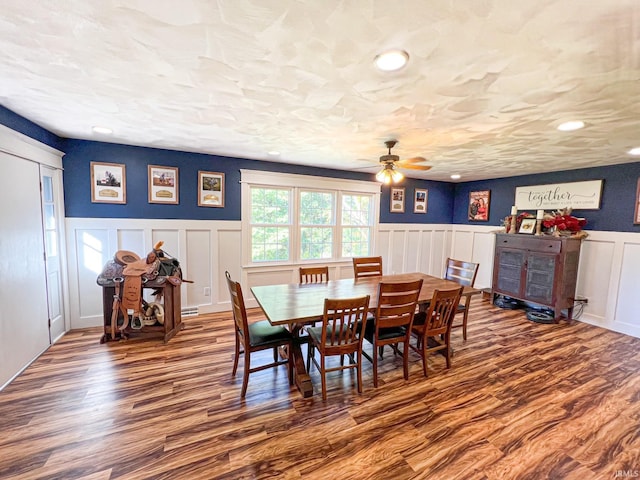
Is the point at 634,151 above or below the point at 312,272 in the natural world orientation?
above

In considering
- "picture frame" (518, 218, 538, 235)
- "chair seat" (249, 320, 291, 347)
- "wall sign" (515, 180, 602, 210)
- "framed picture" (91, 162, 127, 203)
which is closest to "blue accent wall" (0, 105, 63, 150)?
"framed picture" (91, 162, 127, 203)

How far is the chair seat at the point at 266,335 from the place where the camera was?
7.49ft

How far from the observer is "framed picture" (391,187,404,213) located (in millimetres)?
5465

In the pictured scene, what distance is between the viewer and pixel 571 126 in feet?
7.75

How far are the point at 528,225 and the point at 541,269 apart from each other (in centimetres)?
79

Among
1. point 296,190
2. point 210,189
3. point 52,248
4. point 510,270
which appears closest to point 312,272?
point 296,190

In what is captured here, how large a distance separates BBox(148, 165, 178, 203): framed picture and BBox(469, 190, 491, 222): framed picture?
5.60 m

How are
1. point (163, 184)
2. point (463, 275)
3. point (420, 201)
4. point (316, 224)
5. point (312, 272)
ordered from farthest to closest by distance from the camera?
1. point (420, 201)
2. point (316, 224)
3. point (163, 184)
4. point (463, 275)
5. point (312, 272)

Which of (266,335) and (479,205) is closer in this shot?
(266,335)

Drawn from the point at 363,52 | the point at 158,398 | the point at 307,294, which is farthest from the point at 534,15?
the point at 158,398

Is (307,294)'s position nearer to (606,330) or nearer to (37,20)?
(37,20)

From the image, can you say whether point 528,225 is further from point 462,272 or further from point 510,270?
point 462,272

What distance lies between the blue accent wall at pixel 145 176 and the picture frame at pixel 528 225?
3.33 metres

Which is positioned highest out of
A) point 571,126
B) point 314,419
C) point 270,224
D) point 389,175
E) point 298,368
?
point 571,126
